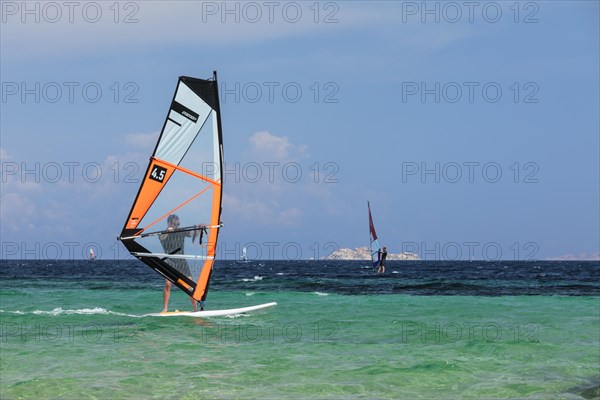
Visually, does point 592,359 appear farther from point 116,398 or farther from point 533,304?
point 533,304

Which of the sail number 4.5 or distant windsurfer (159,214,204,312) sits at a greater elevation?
the sail number 4.5

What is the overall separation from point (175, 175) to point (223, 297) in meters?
13.1

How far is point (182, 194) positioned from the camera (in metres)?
17.4

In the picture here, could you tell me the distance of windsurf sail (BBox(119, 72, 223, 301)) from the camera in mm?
17141

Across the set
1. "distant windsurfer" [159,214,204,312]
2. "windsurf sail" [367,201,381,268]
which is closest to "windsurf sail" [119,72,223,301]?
"distant windsurfer" [159,214,204,312]

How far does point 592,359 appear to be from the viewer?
12.5m

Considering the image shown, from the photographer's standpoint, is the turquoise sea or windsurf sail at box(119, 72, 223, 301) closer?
the turquoise sea

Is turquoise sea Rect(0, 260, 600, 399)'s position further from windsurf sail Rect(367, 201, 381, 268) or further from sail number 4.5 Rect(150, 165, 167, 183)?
windsurf sail Rect(367, 201, 381, 268)

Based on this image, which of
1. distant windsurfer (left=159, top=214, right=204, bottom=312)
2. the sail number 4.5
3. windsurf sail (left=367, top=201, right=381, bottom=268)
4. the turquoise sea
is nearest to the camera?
the turquoise sea

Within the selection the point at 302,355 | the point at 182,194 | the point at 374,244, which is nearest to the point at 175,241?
the point at 182,194

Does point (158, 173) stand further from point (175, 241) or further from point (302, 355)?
point (302, 355)

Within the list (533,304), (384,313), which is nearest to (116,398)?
(384,313)

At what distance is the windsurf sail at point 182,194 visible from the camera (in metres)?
17.1

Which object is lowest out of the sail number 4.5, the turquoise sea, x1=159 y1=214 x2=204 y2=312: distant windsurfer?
the turquoise sea
